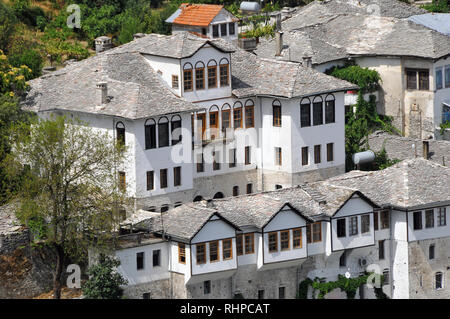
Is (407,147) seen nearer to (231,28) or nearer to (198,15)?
(231,28)

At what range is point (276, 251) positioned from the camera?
11038 centimetres

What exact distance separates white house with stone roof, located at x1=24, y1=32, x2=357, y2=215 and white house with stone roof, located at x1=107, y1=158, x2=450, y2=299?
472 centimetres

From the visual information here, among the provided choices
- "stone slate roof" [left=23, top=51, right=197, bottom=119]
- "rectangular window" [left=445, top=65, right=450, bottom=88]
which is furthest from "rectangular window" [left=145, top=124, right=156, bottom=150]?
"rectangular window" [left=445, top=65, right=450, bottom=88]

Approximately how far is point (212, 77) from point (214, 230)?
1564 cm

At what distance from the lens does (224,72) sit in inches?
4707

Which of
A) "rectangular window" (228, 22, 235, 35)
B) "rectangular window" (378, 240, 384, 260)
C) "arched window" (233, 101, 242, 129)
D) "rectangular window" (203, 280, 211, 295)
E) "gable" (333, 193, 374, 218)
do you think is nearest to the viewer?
"rectangular window" (203, 280, 211, 295)

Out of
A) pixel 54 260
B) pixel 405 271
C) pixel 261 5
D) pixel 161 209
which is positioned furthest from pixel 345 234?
pixel 261 5

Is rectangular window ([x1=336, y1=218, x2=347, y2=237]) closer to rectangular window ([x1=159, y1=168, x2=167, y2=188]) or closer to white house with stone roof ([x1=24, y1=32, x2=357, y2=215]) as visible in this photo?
white house with stone roof ([x1=24, y1=32, x2=357, y2=215])

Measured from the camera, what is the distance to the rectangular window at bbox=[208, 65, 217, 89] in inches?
4675

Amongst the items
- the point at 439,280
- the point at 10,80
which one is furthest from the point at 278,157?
the point at 10,80

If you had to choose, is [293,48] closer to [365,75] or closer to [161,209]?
[365,75]

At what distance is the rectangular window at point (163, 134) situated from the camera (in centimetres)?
11375

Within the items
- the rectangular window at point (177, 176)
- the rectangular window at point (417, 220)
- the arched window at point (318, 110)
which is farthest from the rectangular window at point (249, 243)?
the arched window at point (318, 110)

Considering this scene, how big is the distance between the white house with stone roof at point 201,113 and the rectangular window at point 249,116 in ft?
0.24
